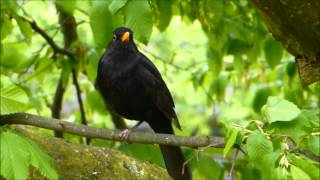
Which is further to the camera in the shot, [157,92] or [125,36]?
[125,36]

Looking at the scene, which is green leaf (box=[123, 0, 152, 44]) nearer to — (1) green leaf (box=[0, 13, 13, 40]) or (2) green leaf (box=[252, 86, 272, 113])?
(1) green leaf (box=[0, 13, 13, 40])

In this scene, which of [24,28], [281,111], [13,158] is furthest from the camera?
[24,28]

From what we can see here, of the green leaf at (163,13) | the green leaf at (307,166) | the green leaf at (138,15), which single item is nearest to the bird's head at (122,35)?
the green leaf at (163,13)

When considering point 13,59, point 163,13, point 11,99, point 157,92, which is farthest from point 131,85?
point 11,99

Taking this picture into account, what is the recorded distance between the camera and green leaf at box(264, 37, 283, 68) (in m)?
3.80

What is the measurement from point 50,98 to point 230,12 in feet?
7.35

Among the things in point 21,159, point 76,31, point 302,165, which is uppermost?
point 76,31

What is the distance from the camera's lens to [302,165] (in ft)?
6.41

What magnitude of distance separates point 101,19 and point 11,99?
2.22 feet

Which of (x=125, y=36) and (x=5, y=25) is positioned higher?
(x=5, y=25)

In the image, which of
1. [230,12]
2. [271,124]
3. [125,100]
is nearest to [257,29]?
[230,12]

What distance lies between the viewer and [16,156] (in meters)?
1.88

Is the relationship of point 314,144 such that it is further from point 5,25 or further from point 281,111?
point 5,25

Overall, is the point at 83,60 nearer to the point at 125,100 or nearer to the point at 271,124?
the point at 125,100
